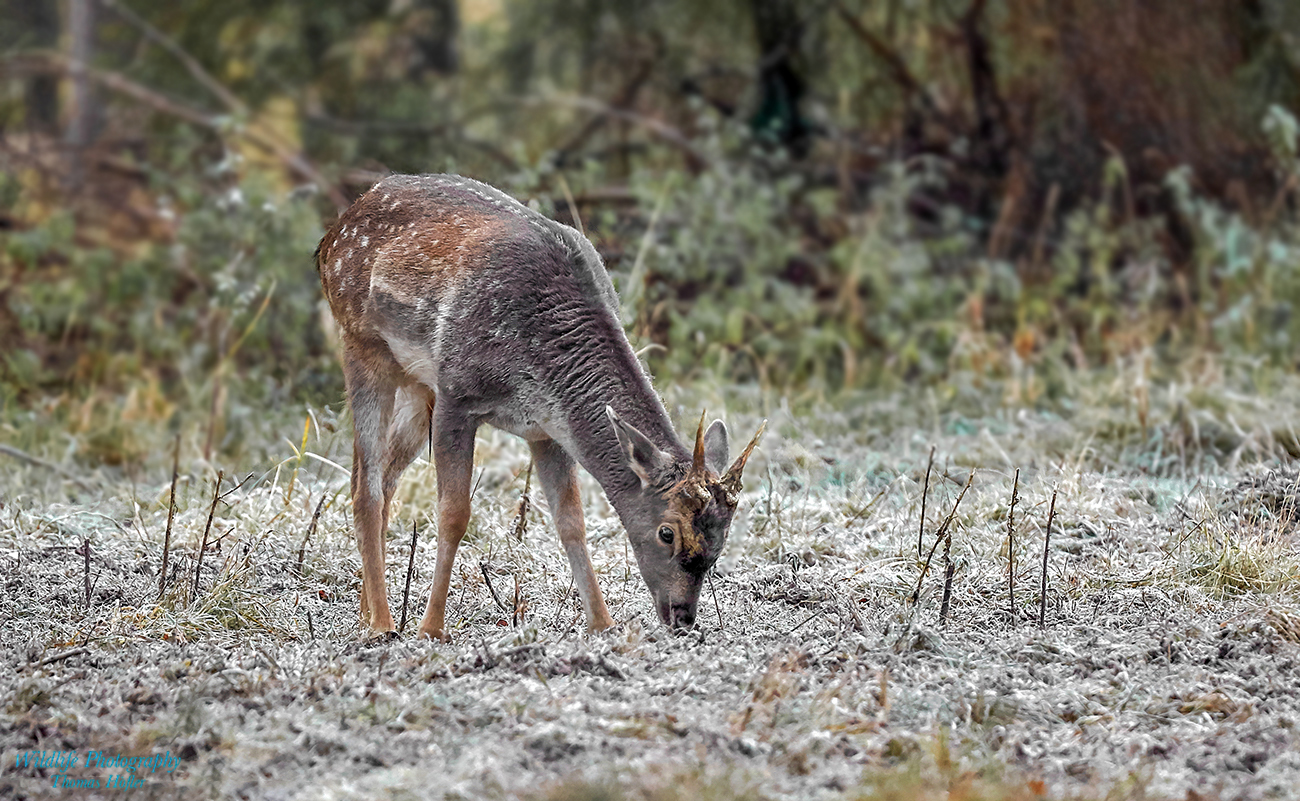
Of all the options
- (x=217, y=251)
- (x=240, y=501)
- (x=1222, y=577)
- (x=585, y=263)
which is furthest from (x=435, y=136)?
(x=1222, y=577)

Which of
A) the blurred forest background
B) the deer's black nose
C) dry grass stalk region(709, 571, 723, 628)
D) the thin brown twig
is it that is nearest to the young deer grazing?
the deer's black nose

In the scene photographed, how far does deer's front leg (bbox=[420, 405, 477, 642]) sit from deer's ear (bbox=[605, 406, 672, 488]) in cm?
65

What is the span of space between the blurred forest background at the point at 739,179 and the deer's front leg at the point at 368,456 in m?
3.15

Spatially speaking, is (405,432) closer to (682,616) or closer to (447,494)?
(447,494)

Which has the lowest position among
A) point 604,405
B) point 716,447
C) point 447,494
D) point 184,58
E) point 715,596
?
point 715,596

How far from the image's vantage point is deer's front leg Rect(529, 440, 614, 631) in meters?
5.35

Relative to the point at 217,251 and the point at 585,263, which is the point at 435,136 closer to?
the point at 217,251

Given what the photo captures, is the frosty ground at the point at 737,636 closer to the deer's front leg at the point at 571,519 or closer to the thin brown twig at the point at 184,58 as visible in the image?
the deer's front leg at the point at 571,519

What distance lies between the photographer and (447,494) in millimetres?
5344

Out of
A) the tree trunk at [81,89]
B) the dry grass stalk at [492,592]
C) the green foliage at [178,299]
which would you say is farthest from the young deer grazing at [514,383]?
the tree trunk at [81,89]

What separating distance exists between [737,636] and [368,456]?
1684 mm

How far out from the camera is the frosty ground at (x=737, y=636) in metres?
3.85

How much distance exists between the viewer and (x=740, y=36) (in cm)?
1280

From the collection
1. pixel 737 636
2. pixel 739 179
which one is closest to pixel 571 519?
pixel 737 636
